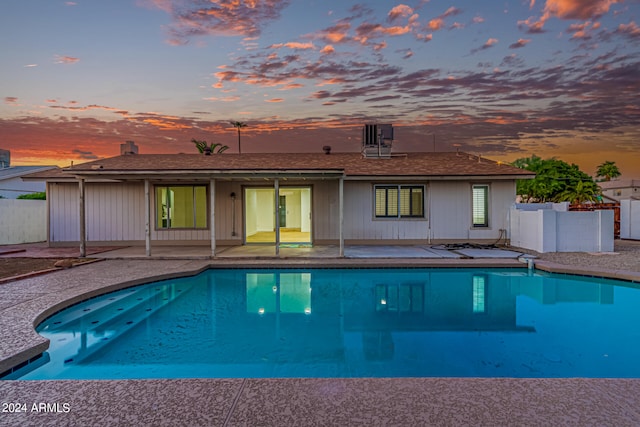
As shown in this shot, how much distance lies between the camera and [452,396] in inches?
105

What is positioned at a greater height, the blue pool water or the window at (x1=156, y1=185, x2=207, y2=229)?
the window at (x1=156, y1=185, x2=207, y2=229)

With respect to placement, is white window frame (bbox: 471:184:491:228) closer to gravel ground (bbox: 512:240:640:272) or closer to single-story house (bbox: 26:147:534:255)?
single-story house (bbox: 26:147:534:255)

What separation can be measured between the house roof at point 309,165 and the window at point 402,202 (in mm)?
709

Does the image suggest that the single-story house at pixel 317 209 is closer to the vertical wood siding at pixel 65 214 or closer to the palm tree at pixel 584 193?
the vertical wood siding at pixel 65 214

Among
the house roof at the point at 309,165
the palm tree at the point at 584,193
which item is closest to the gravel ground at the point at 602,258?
the house roof at the point at 309,165

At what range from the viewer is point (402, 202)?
502 inches

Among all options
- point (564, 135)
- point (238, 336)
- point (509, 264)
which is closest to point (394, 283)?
point (509, 264)

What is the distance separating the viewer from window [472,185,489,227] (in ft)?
41.5

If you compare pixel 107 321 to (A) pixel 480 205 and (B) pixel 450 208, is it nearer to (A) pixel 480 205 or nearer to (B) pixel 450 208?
(B) pixel 450 208

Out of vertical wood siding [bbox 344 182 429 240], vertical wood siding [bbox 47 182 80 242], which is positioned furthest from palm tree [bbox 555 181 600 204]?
vertical wood siding [bbox 47 182 80 242]

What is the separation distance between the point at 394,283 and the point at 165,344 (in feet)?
16.3

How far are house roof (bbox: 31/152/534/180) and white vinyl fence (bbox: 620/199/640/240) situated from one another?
6237mm

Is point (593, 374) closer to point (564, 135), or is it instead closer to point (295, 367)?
point (295, 367)

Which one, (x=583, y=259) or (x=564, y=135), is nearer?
(x=583, y=259)
